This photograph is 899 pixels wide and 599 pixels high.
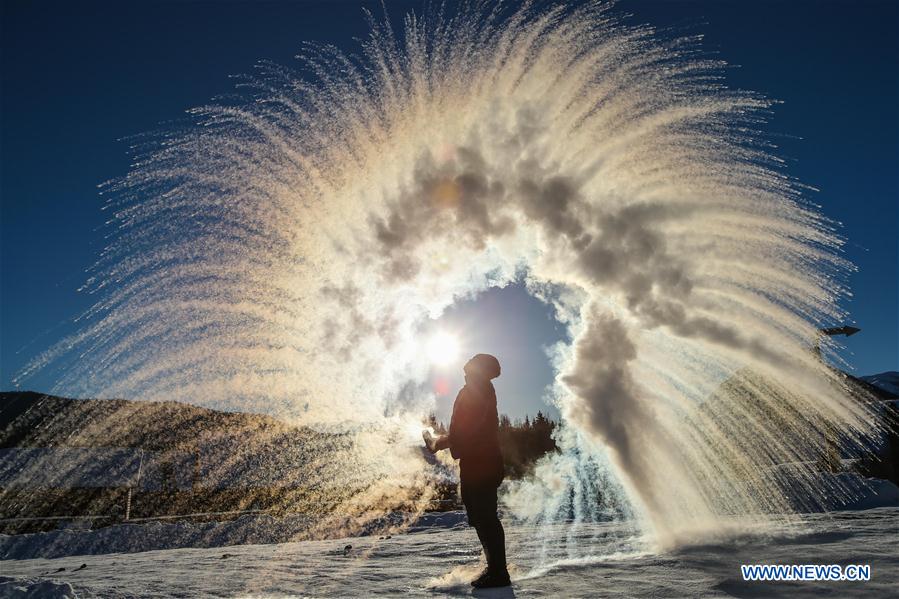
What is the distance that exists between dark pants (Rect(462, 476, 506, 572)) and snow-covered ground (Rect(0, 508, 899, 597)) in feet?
0.99

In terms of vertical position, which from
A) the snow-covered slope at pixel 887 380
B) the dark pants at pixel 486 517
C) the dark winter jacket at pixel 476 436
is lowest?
the dark pants at pixel 486 517

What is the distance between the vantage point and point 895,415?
19562 mm

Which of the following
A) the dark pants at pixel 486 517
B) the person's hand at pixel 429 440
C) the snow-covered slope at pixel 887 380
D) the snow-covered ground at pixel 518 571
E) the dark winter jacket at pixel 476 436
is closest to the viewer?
the snow-covered ground at pixel 518 571

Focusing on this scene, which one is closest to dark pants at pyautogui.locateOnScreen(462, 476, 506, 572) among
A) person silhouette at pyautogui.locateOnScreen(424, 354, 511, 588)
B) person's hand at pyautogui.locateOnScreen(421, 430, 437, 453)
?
person silhouette at pyautogui.locateOnScreen(424, 354, 511, 588)

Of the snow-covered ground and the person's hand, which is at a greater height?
the person's hand

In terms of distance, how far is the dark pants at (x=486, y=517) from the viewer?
177 inches

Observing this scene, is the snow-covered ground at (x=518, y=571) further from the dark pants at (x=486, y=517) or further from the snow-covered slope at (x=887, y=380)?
the snow-covered slope at (x=887, y=380)

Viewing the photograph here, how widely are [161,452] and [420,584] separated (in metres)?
27.5

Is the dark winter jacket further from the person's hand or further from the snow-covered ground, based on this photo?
the snow-covered ground

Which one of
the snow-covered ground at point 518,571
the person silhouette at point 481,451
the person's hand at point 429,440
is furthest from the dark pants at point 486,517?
the person's hand at point 429,440

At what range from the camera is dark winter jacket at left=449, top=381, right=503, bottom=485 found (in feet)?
15.8

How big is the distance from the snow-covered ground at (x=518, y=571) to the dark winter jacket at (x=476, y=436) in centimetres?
92

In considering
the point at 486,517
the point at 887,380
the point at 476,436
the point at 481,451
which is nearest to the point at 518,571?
the point at 486,517

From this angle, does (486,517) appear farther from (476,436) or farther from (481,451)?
(476,436)
